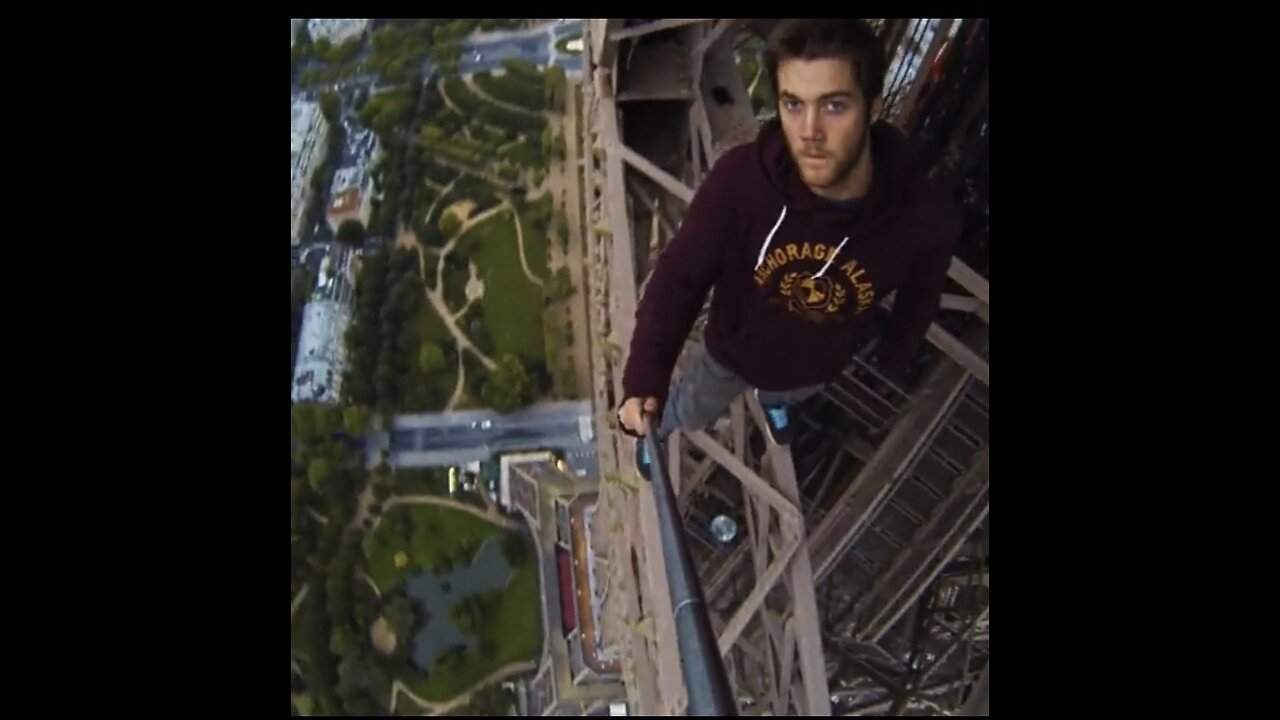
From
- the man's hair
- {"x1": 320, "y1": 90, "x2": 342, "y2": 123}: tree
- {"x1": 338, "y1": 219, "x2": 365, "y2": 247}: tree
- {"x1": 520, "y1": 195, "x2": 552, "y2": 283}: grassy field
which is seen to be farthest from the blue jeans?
{"x1": 320, "y1": 90, "x2": 342, "y2": 123}: tree

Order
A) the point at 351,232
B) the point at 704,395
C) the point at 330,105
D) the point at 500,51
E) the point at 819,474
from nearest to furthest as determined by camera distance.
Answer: the point at 704,395, the point at 819,474, the point at 351,232, the point at 330,105, the point at 500,51

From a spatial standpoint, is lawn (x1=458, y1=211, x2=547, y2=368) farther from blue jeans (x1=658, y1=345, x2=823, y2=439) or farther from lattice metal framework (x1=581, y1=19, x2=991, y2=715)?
blue jeans (x1=658, y1=345, x2=823, y2=439)

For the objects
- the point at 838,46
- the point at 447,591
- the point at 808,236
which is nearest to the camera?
the point at 838,46

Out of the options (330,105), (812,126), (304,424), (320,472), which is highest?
(330,105)

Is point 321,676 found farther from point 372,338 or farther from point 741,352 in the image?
point 741,352

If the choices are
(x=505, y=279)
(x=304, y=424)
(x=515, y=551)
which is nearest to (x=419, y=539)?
(x=515, y=551)

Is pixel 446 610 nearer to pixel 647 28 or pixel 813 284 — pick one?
pixel 647 28
